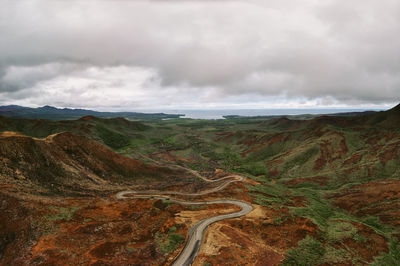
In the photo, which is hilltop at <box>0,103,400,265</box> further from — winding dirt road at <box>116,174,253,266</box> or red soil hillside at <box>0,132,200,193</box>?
winding dirt road at <box>116,174,253,266</box>

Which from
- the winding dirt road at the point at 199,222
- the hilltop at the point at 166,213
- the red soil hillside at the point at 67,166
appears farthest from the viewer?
the red soil hillside at the point at 67,166

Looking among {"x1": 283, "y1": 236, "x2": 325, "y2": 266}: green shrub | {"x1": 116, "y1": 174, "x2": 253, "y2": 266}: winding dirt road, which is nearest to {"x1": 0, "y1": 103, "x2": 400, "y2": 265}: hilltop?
{"x1": 283, "y1": 236, "x2": 325, "y2": 266}: green shrub

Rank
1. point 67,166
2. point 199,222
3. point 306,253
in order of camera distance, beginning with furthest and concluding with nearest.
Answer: point 67,166 < point 199,222 < point 306,253

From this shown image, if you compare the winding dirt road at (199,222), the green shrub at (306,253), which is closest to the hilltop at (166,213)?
the green shrub at (306,253)

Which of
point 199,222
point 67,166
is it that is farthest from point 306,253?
point 67,166

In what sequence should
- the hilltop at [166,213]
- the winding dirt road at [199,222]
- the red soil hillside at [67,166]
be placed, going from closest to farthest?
the hilltop at [166,213] < the winding dirt road at [199,222] < the red soil hillside at [67,166]

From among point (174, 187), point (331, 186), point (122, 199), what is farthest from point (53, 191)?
point (331, 186)

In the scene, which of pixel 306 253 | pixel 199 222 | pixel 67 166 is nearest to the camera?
pixel 306 253

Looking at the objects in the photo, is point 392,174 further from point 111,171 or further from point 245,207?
point 111,171

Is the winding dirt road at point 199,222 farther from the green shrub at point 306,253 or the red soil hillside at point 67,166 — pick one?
the green shrub at point 306,253

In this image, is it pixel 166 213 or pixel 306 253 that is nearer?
pixel 306 253

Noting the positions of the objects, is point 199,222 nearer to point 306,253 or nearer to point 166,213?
point 166,213
